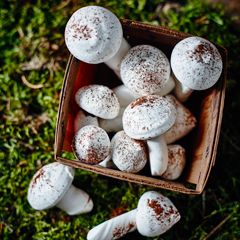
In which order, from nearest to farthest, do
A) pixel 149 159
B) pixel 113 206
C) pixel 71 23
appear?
pixel 71 23, pixel 149 159, pixel 113 206

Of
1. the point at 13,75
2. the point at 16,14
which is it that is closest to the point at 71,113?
the point at 13,75

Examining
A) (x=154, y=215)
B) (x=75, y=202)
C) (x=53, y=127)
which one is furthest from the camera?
(x=53, y=127)

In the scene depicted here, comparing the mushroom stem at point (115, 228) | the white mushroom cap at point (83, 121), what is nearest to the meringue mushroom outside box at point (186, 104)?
the white mushroom cap at point (83, 121)

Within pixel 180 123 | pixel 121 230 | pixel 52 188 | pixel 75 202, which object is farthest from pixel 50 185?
pixel 180 123

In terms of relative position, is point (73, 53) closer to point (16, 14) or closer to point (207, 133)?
point (207, 133)

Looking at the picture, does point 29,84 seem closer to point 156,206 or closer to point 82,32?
point 82,32

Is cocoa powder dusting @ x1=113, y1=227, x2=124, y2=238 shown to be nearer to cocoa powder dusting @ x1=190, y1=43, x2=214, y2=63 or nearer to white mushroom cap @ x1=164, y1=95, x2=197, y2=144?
white mushroom cap @ x1=164, y1=95, x2=197, y2=144

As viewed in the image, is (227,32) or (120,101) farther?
(227,32)
